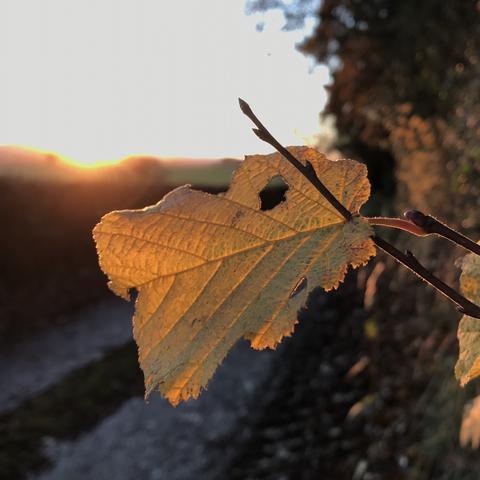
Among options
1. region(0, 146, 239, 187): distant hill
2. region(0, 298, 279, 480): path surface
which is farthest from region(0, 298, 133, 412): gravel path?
region(0, 146, 239, 187): distant hill

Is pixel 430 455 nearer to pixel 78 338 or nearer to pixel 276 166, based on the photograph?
pixel 276 166

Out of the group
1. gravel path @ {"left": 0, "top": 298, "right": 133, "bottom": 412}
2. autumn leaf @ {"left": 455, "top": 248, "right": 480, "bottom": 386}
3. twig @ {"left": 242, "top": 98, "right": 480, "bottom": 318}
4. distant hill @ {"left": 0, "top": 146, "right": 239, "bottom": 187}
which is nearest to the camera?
twig @ {"left": 242, "top": 98, "right": 480, "bottom": 318}

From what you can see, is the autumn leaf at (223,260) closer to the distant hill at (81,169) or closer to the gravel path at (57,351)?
the gravel path at (57,351)

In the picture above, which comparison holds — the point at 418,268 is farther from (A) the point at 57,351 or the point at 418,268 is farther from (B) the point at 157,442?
(A) the point at 57,351

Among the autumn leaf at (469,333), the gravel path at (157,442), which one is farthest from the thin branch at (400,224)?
the gravel path at (157,442)

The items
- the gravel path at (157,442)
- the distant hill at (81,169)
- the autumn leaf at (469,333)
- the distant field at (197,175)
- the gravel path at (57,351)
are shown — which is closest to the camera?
the autumn leaf at (469,333)

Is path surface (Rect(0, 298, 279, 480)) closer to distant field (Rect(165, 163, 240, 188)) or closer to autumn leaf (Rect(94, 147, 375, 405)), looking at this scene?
autumn leaf (Rect(94, 147, 375, 405))
